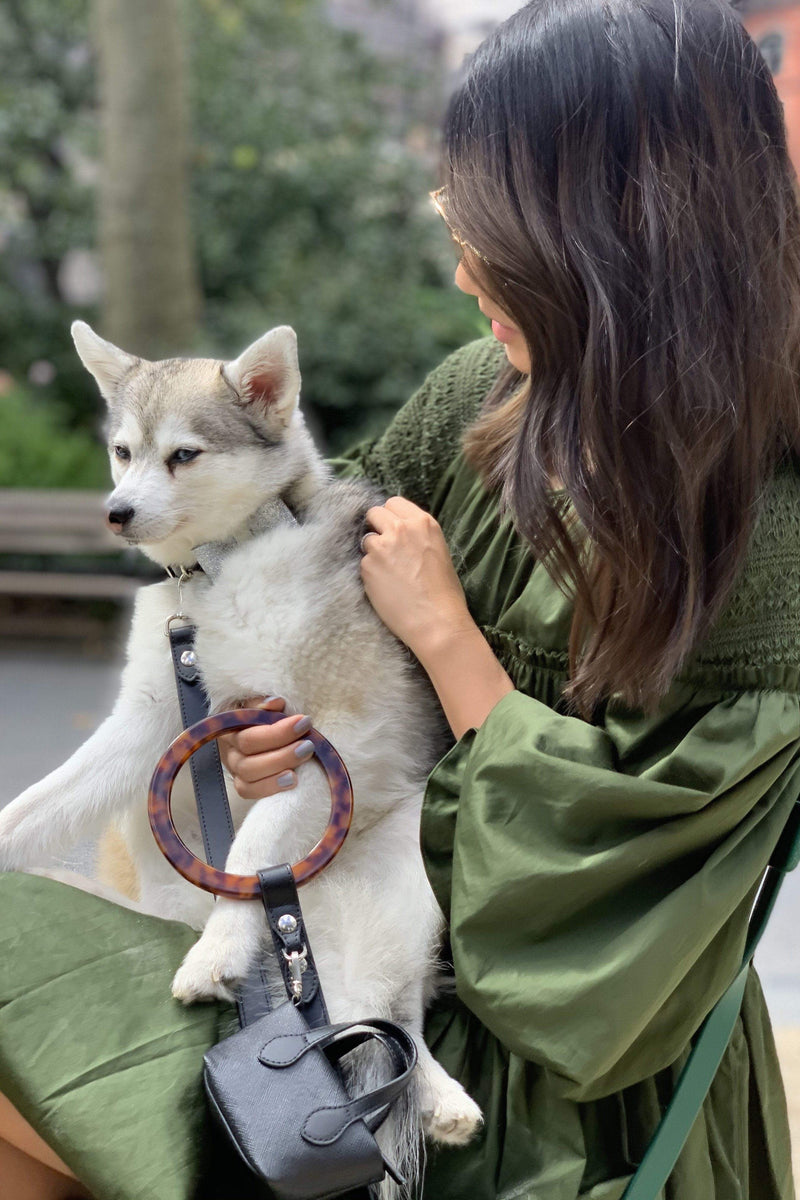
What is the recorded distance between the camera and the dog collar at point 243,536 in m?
2.05

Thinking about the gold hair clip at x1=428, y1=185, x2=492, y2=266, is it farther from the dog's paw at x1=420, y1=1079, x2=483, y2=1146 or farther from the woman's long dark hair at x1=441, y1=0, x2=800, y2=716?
the dog's paw at x1=420, y1=1079, x2=483, y2=1146

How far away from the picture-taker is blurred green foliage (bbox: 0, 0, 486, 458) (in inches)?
305

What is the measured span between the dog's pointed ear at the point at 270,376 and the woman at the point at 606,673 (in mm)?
430

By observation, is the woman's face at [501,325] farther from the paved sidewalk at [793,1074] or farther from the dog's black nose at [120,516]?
the paved sidewalk at [793,1074]

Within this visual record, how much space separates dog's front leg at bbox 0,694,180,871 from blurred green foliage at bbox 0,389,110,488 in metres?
5.24

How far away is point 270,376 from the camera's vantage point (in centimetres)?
211

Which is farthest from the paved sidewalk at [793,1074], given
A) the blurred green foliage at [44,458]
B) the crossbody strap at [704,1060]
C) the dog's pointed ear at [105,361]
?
the blurred green foliage at [44,458]

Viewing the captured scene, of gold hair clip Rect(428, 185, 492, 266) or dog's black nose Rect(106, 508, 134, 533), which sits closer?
gold hair clip Rect(428, 185, 492, 266)

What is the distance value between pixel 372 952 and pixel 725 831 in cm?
56

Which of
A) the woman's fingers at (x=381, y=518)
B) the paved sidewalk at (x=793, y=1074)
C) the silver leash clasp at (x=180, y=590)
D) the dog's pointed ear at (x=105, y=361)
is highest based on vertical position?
the dog's pointed ear at (x=105, y=361)

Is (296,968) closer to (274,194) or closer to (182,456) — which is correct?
(182,456)

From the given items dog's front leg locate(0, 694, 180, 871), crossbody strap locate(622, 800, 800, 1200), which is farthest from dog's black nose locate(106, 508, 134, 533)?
crossbody strap locate(622, 800, 800, 1200)

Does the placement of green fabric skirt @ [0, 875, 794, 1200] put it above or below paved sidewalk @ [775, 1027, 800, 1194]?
above

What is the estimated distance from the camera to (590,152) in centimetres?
159
